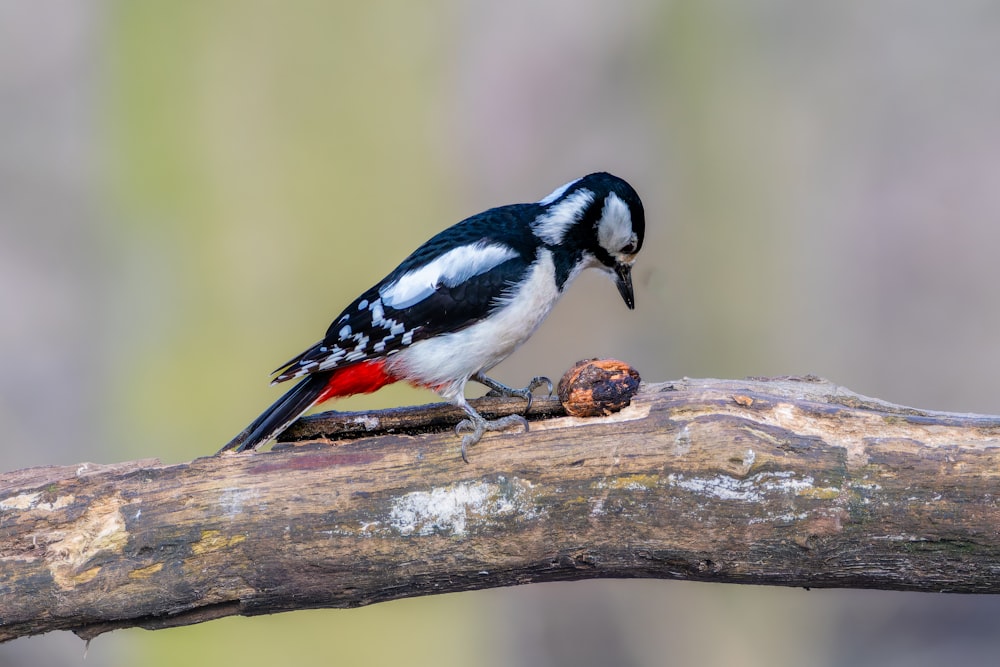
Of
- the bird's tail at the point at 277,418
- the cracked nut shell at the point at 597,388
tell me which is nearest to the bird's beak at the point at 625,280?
the cracked nut shell at the point at 597,388

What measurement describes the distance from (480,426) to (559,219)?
803mm

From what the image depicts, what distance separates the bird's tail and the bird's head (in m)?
0.85

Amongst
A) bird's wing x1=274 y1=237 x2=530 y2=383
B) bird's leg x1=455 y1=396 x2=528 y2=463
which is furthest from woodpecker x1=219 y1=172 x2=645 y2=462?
bird's leg x1=455 y1=396 x2=528 y2=463

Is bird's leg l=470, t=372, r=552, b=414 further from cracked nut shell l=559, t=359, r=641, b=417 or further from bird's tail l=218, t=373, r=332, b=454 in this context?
bird's tail l=218, t=373, r=332, b=454

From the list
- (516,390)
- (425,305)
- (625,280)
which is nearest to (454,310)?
(425,305)

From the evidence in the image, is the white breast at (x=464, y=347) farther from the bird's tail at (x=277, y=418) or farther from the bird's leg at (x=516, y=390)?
the bird's tail at (x=277, y=418)

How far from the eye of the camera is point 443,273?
9.41 feet

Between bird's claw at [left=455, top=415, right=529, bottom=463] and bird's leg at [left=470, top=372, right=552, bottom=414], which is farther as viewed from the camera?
bird's leg at [left=470, top=372, right=552, bottom=414]

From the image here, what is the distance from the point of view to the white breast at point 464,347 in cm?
287

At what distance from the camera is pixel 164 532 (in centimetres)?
235

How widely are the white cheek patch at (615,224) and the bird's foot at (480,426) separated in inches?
30.6

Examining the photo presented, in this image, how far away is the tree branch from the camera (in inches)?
86.7

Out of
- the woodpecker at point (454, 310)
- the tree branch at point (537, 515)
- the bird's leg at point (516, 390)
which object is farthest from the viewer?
the bird's leg at point (516, 390)

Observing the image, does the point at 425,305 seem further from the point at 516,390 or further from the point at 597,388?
the point at 597,388
